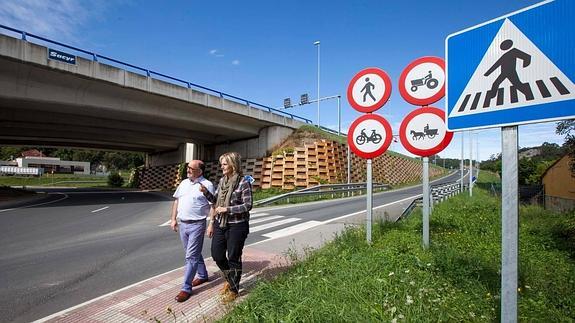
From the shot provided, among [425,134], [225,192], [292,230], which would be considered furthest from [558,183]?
[225,192]

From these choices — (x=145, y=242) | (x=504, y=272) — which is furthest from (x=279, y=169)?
(x=504, y=272)

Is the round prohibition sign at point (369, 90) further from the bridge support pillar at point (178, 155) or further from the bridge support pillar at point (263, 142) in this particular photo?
the bridge support pillar at point (178, 155)

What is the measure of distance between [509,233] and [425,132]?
2.67 metres

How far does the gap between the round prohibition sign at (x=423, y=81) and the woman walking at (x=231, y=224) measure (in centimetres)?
267

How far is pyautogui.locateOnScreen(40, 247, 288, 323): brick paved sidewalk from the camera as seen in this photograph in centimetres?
330

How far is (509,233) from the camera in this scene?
1853 millimetres

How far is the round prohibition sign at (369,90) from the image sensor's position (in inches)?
181

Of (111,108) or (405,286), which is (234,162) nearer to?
(405,286)

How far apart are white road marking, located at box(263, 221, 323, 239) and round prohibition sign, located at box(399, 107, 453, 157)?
14.8 ft

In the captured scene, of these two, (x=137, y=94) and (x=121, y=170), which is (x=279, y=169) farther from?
(x=121, y=170)

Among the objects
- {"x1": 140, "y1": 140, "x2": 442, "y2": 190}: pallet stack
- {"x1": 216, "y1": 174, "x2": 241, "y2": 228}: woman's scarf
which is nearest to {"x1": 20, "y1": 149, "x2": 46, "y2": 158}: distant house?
{"x1": 140, "y1": 140, "x2": 442, "y2": 190}: pallet stack

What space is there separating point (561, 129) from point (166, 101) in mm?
17922

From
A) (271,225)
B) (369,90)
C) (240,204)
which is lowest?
(271,225)

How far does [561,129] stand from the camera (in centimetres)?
946
